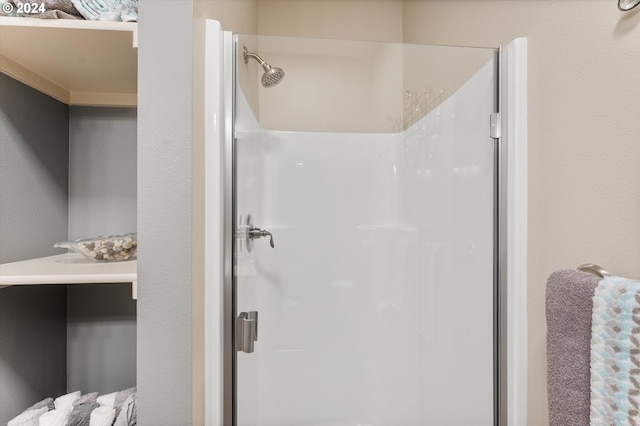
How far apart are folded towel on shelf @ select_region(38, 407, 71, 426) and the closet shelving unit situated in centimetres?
36

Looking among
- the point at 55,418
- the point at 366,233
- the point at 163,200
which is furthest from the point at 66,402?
the point at 366,233

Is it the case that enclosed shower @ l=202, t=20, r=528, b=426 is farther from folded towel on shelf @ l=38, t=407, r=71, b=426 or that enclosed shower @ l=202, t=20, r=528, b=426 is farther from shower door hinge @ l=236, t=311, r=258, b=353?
folded towel on shelf @ l=38, t=407, r=71, b=426

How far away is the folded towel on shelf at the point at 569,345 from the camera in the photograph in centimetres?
72

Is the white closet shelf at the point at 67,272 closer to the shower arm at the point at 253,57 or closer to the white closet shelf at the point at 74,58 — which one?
the white closet shelf at the point at 74,58

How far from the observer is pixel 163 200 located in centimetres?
86

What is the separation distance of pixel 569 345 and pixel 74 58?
1.36 meters

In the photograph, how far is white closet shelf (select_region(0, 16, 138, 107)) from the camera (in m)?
0.84

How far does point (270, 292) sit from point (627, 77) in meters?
1.41

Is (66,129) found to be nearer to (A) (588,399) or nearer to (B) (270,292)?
(B) (270,292)

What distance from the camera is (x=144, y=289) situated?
86cm

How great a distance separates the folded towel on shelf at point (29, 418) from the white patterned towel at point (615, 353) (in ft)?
4.05

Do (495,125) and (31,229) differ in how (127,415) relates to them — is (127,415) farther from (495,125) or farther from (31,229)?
(495,125)

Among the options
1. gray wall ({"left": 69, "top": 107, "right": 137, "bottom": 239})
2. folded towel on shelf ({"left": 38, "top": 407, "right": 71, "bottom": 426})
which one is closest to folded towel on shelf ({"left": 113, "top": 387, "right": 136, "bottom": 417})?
folded towel on shelf ({"left": 38, "top": 407, "right": 71, "bottom": 426})

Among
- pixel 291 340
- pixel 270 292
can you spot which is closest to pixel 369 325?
pixel 291 340
